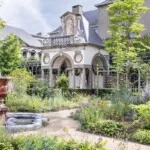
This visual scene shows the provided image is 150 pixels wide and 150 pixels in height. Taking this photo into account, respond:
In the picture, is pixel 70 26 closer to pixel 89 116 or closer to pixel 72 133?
pixel 89 116

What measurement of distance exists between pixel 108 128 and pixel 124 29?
16.6 meters

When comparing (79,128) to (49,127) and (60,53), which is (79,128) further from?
(60,53)

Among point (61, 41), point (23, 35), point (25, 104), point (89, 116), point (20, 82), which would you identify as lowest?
point (89, 116)

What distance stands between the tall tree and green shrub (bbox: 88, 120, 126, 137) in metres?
14.2

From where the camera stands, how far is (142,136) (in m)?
9.84

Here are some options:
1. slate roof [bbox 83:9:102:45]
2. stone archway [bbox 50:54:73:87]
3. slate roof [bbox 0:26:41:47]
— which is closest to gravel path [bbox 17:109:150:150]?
stone archway [bbox 50:54:73:87]

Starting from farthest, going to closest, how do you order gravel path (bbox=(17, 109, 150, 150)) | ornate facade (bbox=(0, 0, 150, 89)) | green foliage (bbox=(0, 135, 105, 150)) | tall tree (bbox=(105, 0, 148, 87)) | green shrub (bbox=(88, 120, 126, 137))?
ornate facade (bbox=(0, 0, 150, 89)) < tall tree (bbox=(105, 0, 148, 87)) < green shrub (bbox=(88, 120, 126, 137)) < gravel path (bbox=(17, 109, 150, 150)) < green foliage (bbox=(0, 135, 105, 150))

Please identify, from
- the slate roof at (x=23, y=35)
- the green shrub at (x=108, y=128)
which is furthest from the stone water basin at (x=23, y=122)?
the slate roof at (x=23, y=35)

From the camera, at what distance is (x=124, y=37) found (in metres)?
27.3

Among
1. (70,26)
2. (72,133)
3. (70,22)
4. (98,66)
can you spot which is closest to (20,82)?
(72,133)

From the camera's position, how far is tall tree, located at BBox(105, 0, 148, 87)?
25.9 meters

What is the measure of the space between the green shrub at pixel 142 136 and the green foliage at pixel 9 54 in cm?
2789

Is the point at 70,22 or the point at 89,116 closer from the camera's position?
the point at 89,116

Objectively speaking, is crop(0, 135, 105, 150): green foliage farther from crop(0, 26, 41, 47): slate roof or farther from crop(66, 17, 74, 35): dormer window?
crop(0, 26, 41, 47): slate roof
